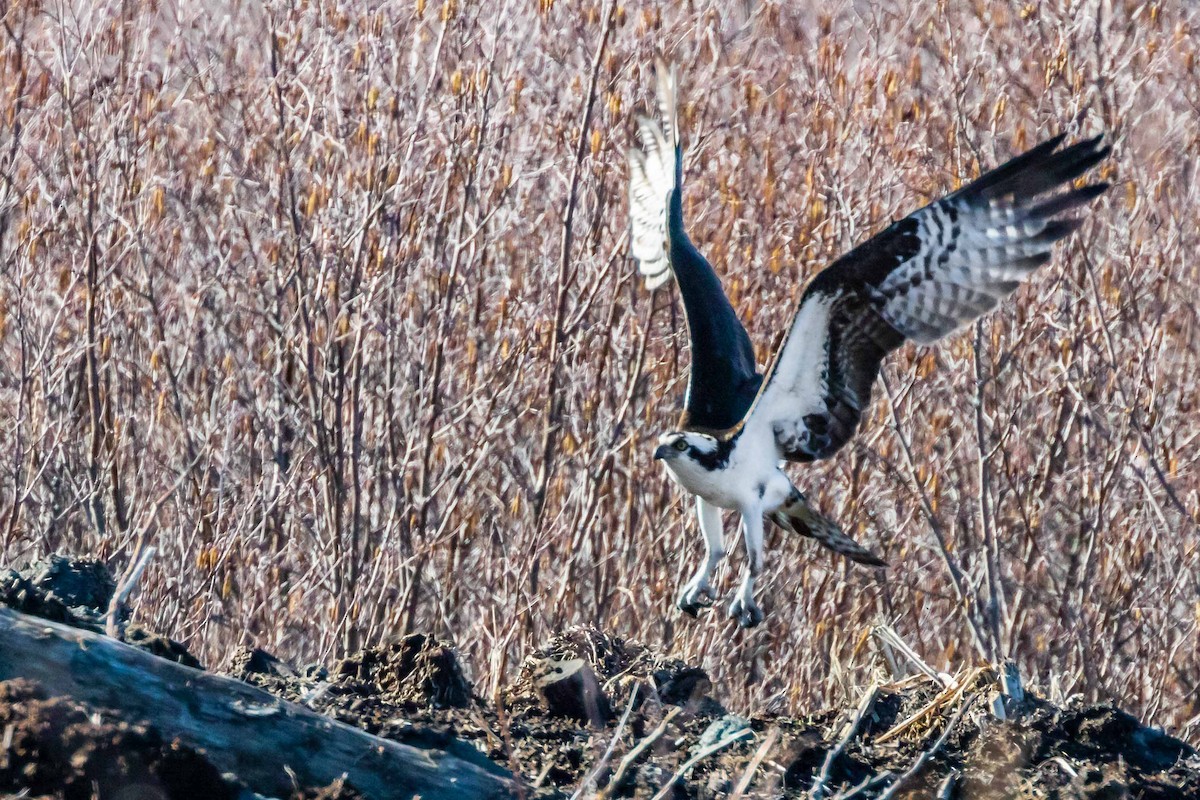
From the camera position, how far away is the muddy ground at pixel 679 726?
3.25m

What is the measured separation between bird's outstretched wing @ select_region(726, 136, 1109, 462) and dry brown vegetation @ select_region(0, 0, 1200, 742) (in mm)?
1825

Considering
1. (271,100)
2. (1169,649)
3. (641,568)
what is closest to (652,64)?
(271,100)

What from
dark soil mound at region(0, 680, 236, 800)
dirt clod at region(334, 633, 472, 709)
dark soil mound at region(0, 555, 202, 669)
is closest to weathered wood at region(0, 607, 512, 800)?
dark soil mound at region(0, 680, 236, 800)

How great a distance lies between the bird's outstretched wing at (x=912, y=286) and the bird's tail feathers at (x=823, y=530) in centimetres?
43

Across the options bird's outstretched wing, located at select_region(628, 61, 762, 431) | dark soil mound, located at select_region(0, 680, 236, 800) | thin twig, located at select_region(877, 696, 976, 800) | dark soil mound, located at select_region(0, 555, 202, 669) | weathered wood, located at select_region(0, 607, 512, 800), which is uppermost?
bird's outstretched wing, located at select_region(628, 61, 762, 431)

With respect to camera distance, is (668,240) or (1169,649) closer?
(668,240)

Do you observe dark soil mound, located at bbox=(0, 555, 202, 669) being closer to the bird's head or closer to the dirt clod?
the dirt clod

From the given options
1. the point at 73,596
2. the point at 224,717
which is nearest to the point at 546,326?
the point at 73,596

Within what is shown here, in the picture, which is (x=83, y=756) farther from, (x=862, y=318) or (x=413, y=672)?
(x=862, y=318)

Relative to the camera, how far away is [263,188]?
6785 mm

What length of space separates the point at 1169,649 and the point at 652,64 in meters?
3.42

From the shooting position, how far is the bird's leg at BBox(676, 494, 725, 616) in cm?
451

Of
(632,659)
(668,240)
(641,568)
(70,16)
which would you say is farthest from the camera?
(641,568)

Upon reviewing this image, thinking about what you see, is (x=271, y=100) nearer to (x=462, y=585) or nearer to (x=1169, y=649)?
(x=462, y=585)
